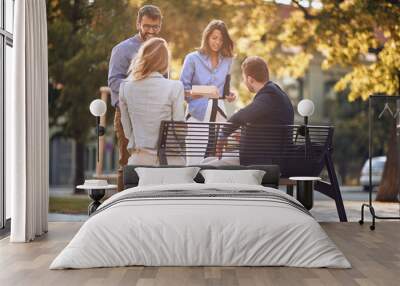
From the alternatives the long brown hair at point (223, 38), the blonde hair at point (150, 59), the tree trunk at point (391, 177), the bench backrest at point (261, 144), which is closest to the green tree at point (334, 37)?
the long brown hair at point (223, 38)

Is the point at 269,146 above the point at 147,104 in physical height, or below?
below

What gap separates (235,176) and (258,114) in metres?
1.41

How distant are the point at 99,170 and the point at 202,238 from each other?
3.34 meters

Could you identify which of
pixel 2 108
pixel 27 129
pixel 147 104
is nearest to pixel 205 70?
pixel 147 104

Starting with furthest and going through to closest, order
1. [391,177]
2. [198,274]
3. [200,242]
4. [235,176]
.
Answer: [391,177] → [235,176] → [200,242] → [198,274]

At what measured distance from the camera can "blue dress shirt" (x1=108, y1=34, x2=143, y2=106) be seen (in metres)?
8.25

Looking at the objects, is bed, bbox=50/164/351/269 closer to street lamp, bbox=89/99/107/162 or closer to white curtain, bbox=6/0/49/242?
white curtain, bbox=6/0/49/242

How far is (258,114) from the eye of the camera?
26.7 feet

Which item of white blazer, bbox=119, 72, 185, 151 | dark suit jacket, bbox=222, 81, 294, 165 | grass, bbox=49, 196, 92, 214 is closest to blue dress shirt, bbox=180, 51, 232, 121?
white blazer, bbox=119, 72, 185, 151

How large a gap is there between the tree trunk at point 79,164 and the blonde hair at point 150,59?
220 centimetres

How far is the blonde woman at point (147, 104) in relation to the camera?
812 centimetres

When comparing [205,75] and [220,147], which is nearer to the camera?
[220,147]

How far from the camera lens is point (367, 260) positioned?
5.31m

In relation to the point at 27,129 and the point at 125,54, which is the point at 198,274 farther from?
the point at 125,54
